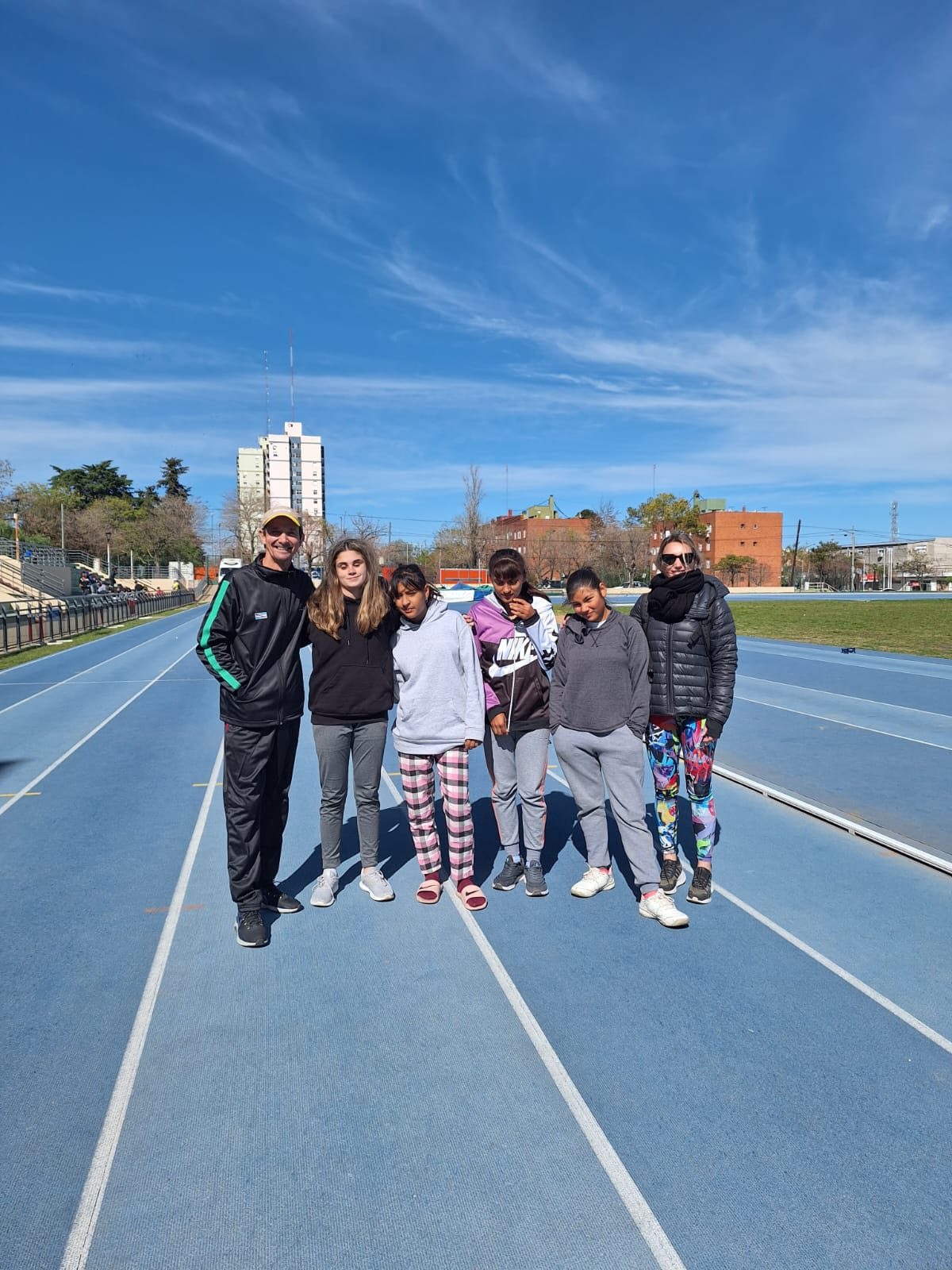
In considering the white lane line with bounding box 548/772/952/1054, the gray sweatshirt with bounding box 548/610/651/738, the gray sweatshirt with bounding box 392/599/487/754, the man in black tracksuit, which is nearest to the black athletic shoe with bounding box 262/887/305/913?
the man in black tracksuit

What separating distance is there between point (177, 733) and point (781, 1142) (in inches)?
332

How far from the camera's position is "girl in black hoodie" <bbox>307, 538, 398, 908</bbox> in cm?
409

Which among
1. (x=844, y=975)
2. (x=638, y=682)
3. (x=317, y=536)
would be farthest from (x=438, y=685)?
(x=317, y=536)

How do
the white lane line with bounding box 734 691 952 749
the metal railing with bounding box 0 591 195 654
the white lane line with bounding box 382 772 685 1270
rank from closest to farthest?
the white lane line with bounding box 382 772 685 1270
the white lane line with bounding box 734 691 952 749
the metal railing with bounding box 0 591 195 654

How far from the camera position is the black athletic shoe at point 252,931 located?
3.80 m

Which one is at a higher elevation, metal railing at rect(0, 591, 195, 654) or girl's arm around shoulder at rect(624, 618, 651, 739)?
girl's arm around shoulder at rect(624, 618, 651, 739)

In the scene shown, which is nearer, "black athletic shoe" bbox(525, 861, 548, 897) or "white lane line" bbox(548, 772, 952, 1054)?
"white lane line" bbox(548, 772, 952, 1054)

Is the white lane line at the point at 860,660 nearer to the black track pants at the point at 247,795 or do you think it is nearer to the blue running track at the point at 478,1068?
the blue running track at the point at 478,1068

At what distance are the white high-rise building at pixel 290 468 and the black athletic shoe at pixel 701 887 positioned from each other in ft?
300

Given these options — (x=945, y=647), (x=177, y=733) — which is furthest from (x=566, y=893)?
(x=945, y=647)

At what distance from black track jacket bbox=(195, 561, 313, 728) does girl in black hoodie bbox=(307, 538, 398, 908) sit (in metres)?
0.21

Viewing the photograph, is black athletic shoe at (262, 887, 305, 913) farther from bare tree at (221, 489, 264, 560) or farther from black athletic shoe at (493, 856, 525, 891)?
bare tree at (221, 489, 264, 560)

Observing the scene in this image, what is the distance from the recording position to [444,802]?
4340 millimetres

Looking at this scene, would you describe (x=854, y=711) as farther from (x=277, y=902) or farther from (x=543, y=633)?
(x=277, y=902)
